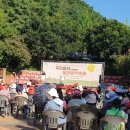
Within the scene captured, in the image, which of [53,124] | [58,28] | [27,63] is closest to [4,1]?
[58,28]

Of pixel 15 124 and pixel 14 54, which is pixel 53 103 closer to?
pixel 15 124

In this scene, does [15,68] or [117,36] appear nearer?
[15,68]

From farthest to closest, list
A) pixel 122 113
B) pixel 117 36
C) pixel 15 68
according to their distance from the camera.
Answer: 1. pixel 117 36
2. pixel 15 68
3. pixel 122 113

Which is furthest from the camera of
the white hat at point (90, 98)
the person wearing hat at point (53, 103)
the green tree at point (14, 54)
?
the green tree at point (14, 54)

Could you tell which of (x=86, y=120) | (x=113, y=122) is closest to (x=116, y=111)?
(x=113, y=122)

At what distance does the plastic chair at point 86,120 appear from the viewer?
36.9 feet

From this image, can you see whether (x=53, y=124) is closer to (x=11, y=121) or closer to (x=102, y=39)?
(x=11, y=121)

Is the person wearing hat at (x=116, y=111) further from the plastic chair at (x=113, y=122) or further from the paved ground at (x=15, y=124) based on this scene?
the paved ground at (x=15, y=124)

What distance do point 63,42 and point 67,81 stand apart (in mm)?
17433

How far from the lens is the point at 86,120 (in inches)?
442

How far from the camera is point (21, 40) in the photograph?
4406 centimetres

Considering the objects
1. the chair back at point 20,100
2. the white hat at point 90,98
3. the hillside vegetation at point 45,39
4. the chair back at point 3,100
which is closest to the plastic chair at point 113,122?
the white hat at point 90,98

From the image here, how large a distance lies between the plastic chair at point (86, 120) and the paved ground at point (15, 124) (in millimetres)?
2786

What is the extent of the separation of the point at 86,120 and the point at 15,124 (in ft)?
12.3
